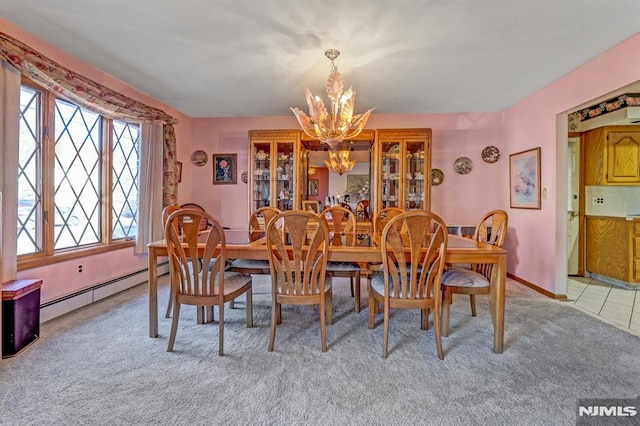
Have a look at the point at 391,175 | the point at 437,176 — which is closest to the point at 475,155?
the point at 437,176

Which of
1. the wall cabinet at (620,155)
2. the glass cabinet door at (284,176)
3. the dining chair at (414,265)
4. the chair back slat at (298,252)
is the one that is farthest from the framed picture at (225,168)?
the wall cabinet at (620,155)

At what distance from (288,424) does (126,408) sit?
2.63ft

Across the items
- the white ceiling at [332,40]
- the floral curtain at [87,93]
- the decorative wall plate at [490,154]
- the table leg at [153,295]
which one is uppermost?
the white ceiling at [332,40]

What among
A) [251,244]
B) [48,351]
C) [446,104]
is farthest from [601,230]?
[48,351]

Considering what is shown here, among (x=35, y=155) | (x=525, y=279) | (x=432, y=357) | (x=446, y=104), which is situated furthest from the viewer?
(x=446, y=104)

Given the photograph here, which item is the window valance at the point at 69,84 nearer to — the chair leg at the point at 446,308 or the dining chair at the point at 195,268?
the dining chair at the point at 195,268

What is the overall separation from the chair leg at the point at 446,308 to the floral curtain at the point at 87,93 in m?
3.29

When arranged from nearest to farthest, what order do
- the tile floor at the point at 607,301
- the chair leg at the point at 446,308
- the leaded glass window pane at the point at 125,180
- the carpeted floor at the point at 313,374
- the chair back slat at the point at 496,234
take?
the carpeted floor at the point at 313,374
the chair leg at the point at 446,308
the chair back slat at the point at 496,234
the tile floor at the point at 607,301
the leaded glass window pane at the point at 125,180

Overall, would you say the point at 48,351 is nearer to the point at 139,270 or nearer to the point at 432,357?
the point at 139,270

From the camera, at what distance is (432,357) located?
6.16 ft

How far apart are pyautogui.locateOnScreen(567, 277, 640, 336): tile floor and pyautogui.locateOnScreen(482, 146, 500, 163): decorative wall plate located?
1854 millimetres

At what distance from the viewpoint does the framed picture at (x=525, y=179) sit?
3.37 meters

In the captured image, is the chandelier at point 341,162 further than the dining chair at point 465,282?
Yes

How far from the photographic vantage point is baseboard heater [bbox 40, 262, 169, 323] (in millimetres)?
2416
